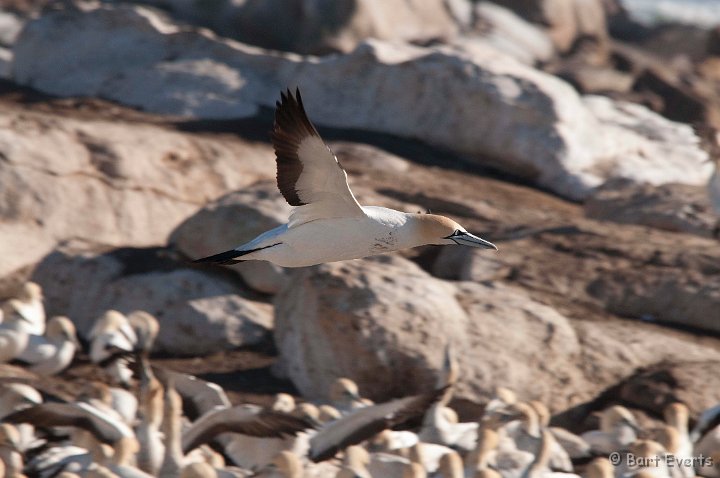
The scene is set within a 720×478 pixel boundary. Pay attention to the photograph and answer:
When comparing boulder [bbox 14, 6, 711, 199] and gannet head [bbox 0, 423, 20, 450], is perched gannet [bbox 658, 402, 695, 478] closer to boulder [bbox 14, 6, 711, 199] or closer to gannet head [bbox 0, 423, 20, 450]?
gannet head [bbox 0, 423, 20, 450]

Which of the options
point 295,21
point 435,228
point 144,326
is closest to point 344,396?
point 144,326

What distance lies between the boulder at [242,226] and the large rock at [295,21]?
7.65 metres

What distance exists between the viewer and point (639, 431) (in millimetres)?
8508

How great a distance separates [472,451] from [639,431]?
1.31 m

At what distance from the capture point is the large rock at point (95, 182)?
11.3 meters

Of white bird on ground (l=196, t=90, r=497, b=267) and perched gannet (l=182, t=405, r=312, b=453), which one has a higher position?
white bird on ground (l=196, t=90, r=497, b=267)

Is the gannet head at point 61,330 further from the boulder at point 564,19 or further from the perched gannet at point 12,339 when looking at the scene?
the boulder at point 564,19

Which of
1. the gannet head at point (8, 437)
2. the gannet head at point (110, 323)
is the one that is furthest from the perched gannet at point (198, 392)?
the gannet head at point (8, 437)

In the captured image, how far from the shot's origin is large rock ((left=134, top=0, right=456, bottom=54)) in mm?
18188

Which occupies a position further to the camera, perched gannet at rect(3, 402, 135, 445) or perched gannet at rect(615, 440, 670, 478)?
perched gannet at rect(615, 440, 670, 478)

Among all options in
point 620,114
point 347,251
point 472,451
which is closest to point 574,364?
point 472,451

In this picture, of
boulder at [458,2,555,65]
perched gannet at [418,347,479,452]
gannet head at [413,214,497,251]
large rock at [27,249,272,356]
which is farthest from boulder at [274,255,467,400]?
boulder at [458,2,555,65]

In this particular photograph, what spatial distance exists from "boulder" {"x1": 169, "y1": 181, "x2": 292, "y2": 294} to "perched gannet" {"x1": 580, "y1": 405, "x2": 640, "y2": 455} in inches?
118

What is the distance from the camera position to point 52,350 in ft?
30.8
